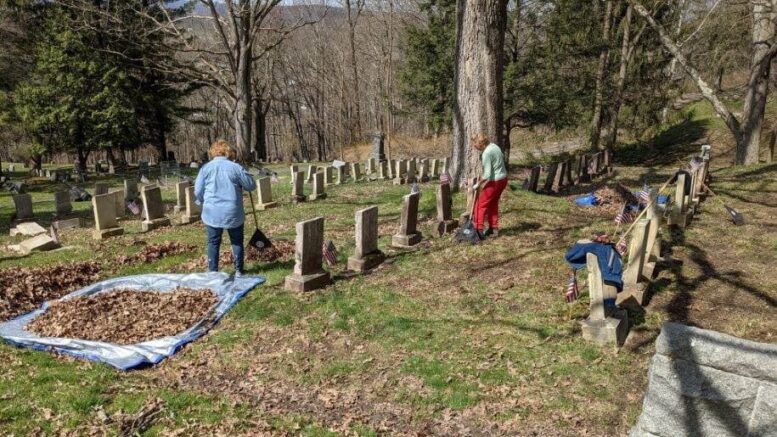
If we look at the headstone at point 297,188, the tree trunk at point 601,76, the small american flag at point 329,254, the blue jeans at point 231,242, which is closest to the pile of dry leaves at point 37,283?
the blue jeans at point 231,242

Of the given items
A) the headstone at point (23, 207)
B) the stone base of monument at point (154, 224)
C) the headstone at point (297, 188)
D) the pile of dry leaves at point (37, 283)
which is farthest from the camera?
the headstone at point (297, 188)

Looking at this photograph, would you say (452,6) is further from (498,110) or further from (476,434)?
(476,434)

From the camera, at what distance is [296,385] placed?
4992 millimetres

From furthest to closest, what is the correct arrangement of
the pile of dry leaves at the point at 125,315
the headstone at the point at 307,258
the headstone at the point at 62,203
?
the headstone at the point at 62,203 → the headstone at the point at 307,258 → the pile of dry leaves at the point at 125,315

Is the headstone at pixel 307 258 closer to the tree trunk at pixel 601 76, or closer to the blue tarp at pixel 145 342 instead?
the blue tarp at pixel 145 342

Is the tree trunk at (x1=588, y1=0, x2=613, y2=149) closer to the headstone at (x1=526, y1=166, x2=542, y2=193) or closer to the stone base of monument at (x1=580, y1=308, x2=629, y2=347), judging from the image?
the headstone at (x1=526, y1=166, x2=542, y2=193)

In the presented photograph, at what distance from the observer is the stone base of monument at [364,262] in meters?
7.81

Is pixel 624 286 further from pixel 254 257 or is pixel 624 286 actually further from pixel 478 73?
pixel 478 73

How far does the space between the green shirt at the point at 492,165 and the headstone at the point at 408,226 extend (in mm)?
1255

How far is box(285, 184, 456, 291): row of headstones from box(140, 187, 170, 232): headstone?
5.24 meters

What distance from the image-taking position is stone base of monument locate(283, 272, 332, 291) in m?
6.96

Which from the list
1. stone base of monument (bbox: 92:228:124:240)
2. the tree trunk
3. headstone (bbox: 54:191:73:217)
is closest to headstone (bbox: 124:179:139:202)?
headstone (bbox: 54:191:73:217)

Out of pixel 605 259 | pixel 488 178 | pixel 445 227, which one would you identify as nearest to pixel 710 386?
pixel 605 259

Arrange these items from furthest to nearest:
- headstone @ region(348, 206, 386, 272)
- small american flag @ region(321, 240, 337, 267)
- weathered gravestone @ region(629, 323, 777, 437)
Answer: small american flag @ region(321, 240, 337, 267) → headstone @ region(348, 206, 386, 272) → weathered gravestone @ region(629, 323, 777, 437)
